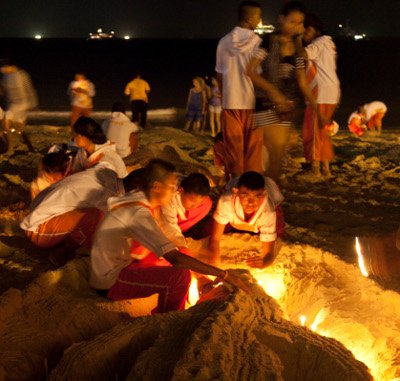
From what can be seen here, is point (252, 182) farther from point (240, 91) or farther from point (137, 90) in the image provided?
point (137, 90)

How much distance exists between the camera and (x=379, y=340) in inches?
135

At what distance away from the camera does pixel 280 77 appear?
4898 millimetres

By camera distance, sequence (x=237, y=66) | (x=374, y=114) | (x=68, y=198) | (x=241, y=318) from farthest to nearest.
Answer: (x=374, y=114) < (x=237, y=66) < (x=68, y=198) < (x=241, y=318)

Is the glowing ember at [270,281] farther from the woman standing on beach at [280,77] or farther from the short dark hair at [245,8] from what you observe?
the short dark hair at [245,8]

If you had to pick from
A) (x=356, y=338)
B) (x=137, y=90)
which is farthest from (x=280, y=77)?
(x=137, y=90)

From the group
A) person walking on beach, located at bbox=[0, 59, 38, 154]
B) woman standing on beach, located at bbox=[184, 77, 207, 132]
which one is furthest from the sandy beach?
woman standing on beach, located at bbox=[184, 77, 207, 132]

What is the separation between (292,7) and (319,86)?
2162 mm

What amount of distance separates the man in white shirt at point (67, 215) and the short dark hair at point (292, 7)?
2028 millimetres

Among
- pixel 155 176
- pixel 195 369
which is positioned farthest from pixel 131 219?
pixel 195 369

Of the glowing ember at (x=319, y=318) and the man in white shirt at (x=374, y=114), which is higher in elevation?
the man in white shirt at (x=374, y=114)

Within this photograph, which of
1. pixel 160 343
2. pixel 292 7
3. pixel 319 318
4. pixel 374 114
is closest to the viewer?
pixel 160 343

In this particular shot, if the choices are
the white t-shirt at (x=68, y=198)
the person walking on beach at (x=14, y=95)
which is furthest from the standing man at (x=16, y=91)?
the white t-shirt at (x=68, y=198)

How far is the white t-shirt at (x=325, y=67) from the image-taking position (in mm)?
6607

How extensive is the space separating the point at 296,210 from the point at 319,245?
1.07m
